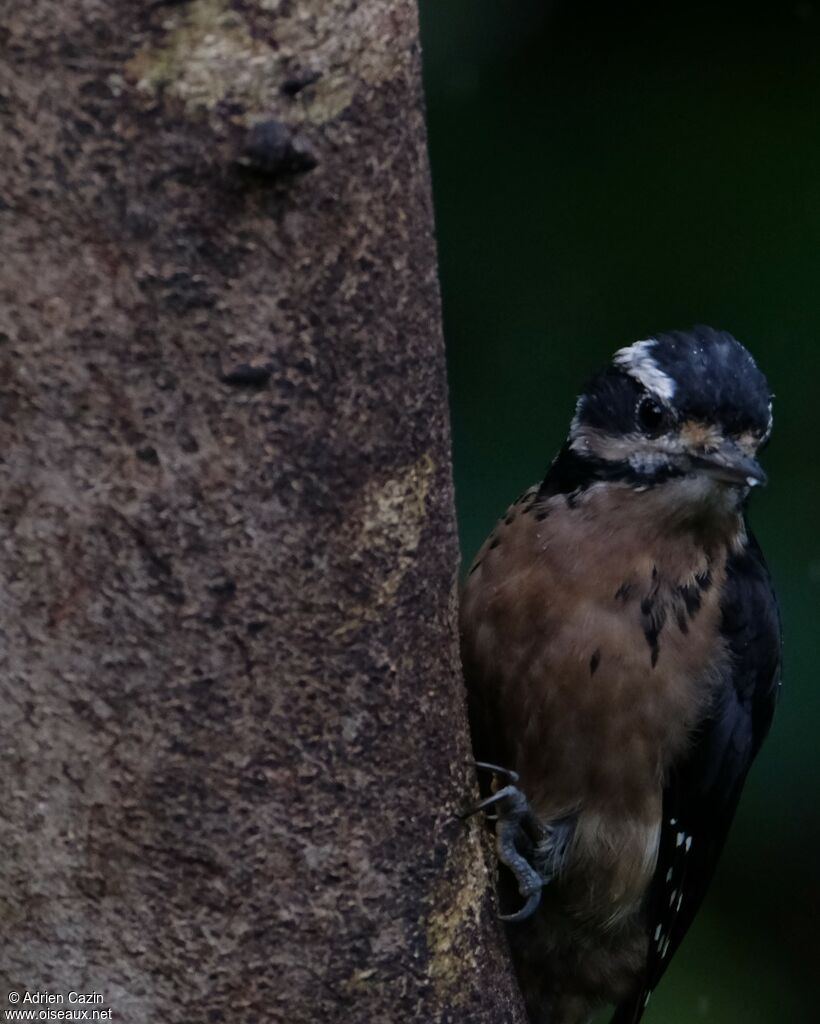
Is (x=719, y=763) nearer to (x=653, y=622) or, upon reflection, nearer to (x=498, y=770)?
(x=653, y=622)

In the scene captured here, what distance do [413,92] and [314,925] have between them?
1000 millimetres

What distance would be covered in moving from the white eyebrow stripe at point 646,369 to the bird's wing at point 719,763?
0.35m

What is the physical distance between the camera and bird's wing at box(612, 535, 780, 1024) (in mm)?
2818

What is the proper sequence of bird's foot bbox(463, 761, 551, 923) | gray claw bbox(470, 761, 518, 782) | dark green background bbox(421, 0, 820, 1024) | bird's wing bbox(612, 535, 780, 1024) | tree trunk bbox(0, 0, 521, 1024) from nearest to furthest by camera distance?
tree trunk bbox(0, 0, 521, 1024)
gray claw bbox(470, 761, 518, 782)
bird's foot bbox(463, 761, 551, 923)
bird's wing bbox(612, 535, 780, 1024)
dark green background bbox(421, 0, 820, 1024)

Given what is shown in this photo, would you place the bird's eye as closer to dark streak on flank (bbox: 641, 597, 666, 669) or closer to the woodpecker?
the woodpecker

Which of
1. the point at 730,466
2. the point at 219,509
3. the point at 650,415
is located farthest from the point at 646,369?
the point at 219,509

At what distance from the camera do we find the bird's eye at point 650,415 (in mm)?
2668

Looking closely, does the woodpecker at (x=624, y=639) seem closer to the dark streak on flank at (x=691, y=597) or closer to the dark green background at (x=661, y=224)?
the dark streak on flank at (x=691, y=597)

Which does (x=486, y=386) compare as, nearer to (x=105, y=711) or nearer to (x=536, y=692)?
(x=536, y=692)

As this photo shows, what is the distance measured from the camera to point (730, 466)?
2564mm

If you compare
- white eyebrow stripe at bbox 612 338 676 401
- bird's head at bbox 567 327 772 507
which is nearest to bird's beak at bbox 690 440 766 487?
bird's head at bbox 567 327 772 507

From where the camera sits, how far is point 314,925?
2.08 meters

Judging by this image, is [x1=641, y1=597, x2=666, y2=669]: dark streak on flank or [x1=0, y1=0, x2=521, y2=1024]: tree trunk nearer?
[x1=0, y1=0, x2=521, y2=1024]: tree trunk

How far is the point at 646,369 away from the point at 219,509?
3.46ft
